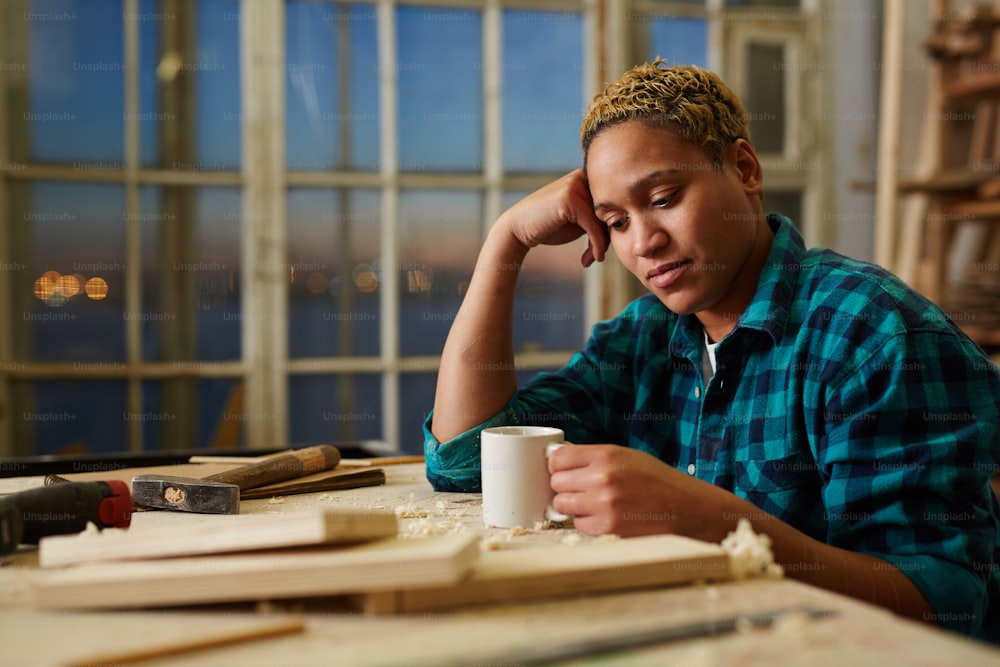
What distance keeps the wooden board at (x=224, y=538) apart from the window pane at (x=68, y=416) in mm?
2544

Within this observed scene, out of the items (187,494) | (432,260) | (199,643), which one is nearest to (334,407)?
(432,260)

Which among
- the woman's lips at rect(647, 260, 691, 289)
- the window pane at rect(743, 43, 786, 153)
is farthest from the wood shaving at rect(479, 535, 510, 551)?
the window pane at rect(743, 43, 786, 153)

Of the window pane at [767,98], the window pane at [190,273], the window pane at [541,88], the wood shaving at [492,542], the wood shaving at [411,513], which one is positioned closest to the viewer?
the wood shaving at [492,542]

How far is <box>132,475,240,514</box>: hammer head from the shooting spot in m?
1.19

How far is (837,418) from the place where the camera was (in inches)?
43.8

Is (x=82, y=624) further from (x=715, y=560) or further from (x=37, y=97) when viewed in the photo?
(x=37, y=97)

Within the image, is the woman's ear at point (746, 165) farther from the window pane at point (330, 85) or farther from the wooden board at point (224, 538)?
the window pane at point (330, 85)

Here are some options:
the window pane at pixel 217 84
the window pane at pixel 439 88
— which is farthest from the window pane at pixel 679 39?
the window pane at pixel 217 84

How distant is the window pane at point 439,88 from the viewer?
11.1ft

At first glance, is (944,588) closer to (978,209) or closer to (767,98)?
(978,209)

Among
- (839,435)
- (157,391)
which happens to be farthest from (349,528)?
(157,391)

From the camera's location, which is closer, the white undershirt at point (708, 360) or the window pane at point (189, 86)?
the white undershirt at point (708, 360)

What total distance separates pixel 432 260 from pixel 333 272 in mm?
375

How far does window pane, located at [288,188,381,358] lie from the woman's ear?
7.06ft
